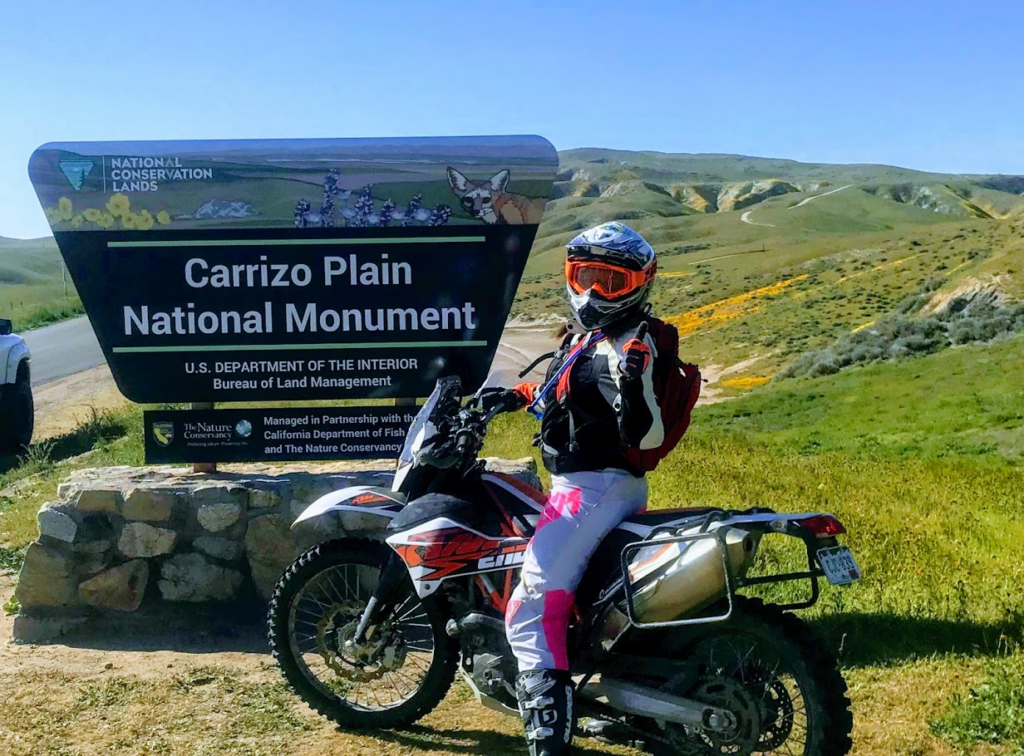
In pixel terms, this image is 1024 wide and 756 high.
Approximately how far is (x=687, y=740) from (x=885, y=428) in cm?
1467

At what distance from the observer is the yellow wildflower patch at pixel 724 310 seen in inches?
1804

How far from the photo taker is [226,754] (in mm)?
4828

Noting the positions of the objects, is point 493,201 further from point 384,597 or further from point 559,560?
point 559,560

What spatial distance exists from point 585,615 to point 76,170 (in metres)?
4.57

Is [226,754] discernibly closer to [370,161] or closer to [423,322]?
[423,322]

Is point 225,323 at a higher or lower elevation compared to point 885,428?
higher

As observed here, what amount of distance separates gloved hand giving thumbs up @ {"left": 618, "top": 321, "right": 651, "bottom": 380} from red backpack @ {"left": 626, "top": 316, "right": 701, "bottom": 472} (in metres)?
0.26

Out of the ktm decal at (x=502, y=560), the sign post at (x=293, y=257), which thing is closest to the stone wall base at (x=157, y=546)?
the sign post at (x=293, y=257)

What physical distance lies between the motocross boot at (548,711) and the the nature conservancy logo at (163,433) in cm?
380

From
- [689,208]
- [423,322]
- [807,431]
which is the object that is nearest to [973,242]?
[807,431]

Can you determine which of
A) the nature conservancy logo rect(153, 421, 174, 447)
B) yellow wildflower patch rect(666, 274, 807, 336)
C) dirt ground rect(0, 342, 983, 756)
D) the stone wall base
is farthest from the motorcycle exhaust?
yellow wildflower patch rect(666, 274, 807, 336)

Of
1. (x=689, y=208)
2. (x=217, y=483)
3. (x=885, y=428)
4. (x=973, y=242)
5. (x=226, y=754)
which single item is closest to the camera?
(x=226, y=754)

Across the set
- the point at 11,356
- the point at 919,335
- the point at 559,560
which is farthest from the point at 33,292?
the point at 559,560

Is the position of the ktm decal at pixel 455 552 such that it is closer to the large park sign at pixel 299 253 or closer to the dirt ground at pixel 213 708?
the dirt ground at pixel 213 708
